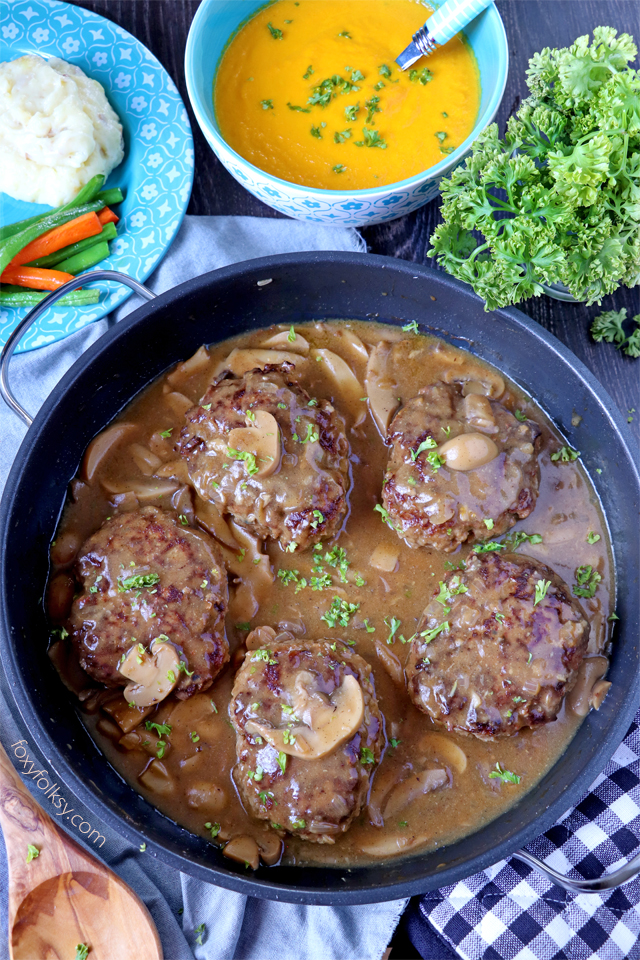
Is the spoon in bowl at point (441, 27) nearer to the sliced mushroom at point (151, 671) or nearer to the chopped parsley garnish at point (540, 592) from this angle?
the chopped parsley garnish at point (540, 592)

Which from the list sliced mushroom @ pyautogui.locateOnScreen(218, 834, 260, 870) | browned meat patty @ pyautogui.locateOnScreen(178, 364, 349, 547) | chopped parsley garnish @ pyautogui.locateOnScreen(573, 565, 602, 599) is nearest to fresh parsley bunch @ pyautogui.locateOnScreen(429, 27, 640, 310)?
browned meat patty @ pyautogui.locateOnScreen(178, 364, 349, 547)

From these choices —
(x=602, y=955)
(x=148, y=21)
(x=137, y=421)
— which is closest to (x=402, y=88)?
(x=148, y=21)

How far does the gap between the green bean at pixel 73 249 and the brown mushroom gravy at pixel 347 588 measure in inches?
39.4

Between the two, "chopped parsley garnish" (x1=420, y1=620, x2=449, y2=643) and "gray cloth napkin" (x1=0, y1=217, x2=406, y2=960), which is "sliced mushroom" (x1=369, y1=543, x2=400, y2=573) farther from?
"gray cloth napkin" (x1=0, y1=217, x2=406, y2=960)

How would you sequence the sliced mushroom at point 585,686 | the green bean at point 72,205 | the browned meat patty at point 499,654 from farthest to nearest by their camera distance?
the green bean at point 72,205 → the sliced mushroom at point 585,686 → the browned meat patty at point 499,654

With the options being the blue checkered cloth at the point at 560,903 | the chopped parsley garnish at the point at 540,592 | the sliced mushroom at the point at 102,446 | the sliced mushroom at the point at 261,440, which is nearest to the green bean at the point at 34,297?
the sliced mushroom at the point at 102,446

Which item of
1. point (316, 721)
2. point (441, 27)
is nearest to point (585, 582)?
point (316, 721)

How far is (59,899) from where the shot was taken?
3.79m

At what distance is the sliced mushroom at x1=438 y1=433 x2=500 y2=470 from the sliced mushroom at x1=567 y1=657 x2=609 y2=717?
115 cm

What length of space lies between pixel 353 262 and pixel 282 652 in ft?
6.46

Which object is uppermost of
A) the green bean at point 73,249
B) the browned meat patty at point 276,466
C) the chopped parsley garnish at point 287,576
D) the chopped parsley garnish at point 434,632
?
the green bean at point 73,249

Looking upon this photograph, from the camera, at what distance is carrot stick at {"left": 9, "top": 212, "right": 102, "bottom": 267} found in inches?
173

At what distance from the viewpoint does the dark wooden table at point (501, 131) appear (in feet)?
14.8

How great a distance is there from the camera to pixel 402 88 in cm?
416
